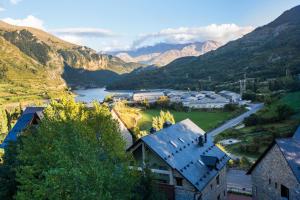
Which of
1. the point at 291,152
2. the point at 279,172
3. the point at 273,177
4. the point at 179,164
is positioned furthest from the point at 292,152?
the point at 179,164

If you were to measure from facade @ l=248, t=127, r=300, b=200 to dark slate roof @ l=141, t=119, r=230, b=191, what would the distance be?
3.98 meters

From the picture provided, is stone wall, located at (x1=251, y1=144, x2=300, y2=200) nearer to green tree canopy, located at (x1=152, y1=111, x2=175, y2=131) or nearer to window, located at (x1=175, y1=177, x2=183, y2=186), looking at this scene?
window, located at (x1=175, y1=177, x2=183, y2=186)

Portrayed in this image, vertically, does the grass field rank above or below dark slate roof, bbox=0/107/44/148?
below

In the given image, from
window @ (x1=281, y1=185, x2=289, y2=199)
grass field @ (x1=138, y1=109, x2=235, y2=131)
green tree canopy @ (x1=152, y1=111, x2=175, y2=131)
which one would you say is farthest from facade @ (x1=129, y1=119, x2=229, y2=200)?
grass field @ (x1=138, y1=109, x2=235, y2=131)

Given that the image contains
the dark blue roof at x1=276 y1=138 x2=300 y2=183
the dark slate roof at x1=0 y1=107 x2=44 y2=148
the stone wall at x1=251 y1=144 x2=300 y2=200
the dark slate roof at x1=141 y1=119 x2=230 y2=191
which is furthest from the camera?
the dark slate roof at x1=0 y1=107 x2=44 y2=148

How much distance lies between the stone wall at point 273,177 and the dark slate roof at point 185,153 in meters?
3.80

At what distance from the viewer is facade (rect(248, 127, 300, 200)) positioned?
2658 cm

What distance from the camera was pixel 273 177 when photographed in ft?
95.3

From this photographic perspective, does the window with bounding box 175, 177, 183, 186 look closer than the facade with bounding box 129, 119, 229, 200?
No

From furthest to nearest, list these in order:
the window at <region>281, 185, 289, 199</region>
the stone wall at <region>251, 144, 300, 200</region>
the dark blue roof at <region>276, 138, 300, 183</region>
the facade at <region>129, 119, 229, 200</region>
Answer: the facade at <region>129, 119, 229, 200</region>, the window at <region>281, 185, 289, 199</region>, the stone wall at <region>251, 144, 300, 200</region>, the dark blue roof at <region>276, 138, 300, 183</region>

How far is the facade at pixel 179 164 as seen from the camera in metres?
28.2

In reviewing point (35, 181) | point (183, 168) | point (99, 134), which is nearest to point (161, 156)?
point (183, 168)

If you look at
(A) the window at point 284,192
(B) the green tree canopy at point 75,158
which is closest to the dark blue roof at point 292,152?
(A) the window at point 284,192

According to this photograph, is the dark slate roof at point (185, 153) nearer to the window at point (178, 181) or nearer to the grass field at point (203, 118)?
the window at point (178, 181)
